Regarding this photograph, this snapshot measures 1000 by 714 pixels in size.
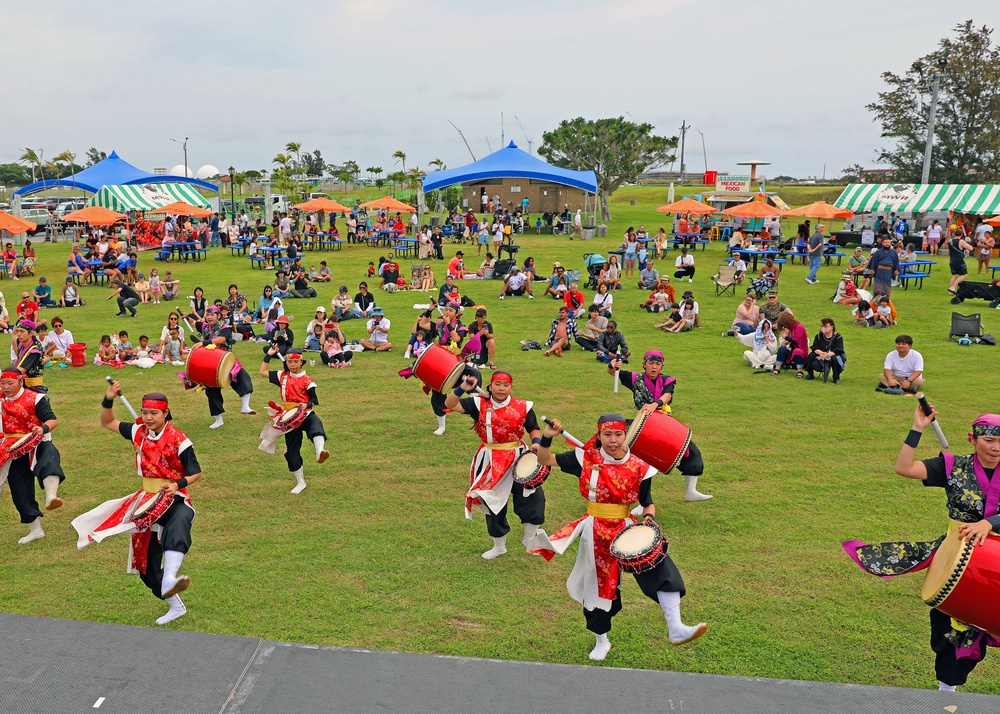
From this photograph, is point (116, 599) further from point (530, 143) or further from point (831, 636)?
point (530, 143)

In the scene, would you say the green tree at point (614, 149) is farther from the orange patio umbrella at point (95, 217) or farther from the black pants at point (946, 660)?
the black pants at point (946, 660)

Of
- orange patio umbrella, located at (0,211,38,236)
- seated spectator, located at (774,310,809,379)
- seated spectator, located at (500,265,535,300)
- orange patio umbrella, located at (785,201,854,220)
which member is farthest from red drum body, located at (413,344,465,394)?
orange patio umbrella, located at (785,201,854,220)

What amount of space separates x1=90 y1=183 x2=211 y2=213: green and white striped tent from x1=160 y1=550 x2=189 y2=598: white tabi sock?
30988 mm

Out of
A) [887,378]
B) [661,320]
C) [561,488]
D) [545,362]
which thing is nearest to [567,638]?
[561,488]

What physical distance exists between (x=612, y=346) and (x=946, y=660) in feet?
36.0

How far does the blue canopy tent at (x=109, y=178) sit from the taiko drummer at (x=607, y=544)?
36549 millimetres

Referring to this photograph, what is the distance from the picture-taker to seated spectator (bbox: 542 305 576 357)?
667 inches

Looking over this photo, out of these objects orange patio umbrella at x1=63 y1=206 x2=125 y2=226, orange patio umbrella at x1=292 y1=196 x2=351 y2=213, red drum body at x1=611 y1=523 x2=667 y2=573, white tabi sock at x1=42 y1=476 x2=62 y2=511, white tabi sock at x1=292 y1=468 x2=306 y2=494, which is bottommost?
white tabi sock at x1=292 y1=468 x2=306 y2=494

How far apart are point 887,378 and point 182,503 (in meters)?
10.6

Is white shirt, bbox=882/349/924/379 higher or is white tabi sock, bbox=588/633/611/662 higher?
white shirt, bbox=882/349/924/379

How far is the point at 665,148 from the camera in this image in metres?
47.9

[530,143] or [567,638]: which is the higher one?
[530,143]

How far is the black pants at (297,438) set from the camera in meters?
9.48

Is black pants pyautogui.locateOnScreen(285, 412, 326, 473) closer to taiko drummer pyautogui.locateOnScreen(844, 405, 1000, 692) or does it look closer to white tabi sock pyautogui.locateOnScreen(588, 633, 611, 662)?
white tabi sock pyautogui.locateOnScreen(588, 633, 611, 662)
